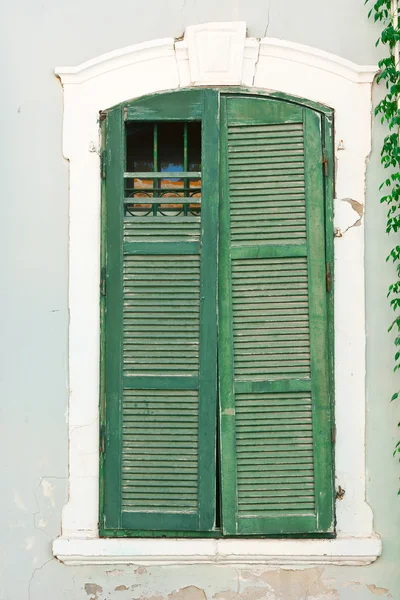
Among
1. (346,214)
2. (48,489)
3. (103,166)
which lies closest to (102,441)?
(48,489)

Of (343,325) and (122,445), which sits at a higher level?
(343,325)

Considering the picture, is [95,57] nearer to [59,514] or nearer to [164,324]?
[164,324]

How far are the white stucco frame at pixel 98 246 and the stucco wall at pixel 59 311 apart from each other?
6cm

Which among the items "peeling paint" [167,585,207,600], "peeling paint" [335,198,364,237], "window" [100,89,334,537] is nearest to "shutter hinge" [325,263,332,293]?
"window" [100,89,334,537]

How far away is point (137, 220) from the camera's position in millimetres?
4500

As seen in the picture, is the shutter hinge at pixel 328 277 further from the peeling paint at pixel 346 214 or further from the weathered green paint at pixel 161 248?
the weathered green paint at pixel 161 248

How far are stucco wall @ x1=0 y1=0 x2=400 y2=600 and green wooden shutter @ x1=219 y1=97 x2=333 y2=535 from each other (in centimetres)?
28

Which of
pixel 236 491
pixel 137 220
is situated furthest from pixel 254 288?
pixel 236 491

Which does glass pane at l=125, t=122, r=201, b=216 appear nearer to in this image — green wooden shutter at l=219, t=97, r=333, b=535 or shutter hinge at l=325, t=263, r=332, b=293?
green wooden shutter at l=219, t=97, r=333, b=535

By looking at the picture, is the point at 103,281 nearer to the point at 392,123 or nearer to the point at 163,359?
the point at 163,359

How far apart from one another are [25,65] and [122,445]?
2.10 m

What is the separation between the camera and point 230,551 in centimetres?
437

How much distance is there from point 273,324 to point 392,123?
1.19 metres

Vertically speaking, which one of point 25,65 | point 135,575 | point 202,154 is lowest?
point 135,575
